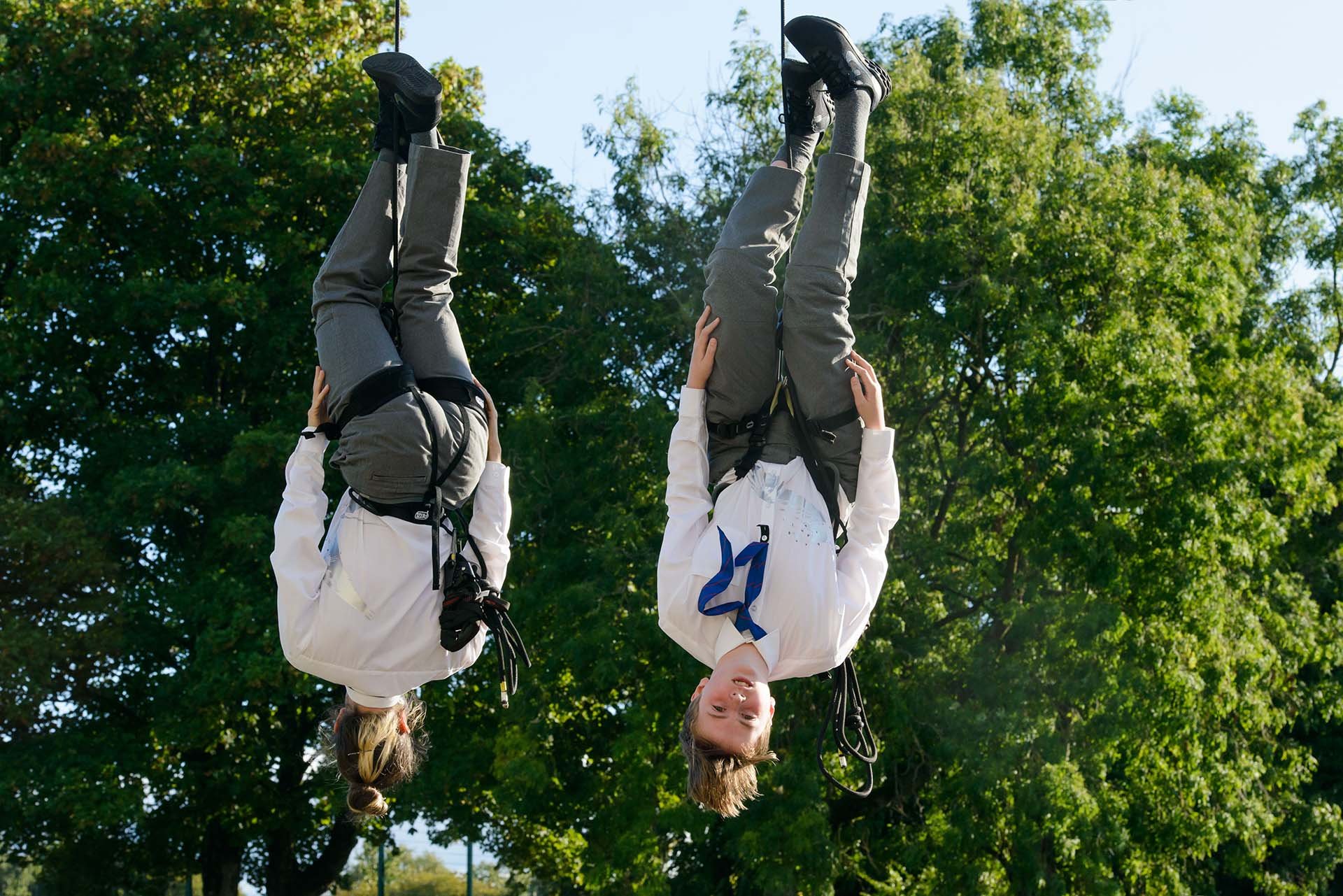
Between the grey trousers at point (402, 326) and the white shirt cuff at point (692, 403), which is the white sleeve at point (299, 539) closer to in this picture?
the grey trousers at point (402, 326)

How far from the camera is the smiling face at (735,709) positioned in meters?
4.31

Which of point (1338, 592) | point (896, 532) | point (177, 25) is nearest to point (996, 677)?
point (896, 532)

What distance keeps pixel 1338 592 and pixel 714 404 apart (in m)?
13.3

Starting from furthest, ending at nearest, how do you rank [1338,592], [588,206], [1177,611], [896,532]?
1. [1338,592]
2. [588,206]
3. [896,532]
4. [1177,611]

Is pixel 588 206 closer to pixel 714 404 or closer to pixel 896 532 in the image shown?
pixel 896 532

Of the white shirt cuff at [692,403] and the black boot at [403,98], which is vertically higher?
the black boot at [403,98]

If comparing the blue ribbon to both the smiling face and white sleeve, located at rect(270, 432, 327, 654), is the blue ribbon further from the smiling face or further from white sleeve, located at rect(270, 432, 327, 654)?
white sleeve, located at rect(270, 432, 327, 654)

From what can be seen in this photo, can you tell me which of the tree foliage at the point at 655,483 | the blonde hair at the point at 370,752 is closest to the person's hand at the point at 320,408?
the blonde hair at the point at 370,752

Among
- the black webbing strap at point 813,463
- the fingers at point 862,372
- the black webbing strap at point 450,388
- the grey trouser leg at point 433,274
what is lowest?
the black webbing strap at point 813,463

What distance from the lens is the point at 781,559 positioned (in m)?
4.32

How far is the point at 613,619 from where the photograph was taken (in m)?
12.3

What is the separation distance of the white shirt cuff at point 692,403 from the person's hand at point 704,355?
0.07ft

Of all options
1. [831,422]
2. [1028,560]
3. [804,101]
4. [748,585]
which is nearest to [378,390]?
[748,585]

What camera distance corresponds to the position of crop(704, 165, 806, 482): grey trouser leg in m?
4.55
